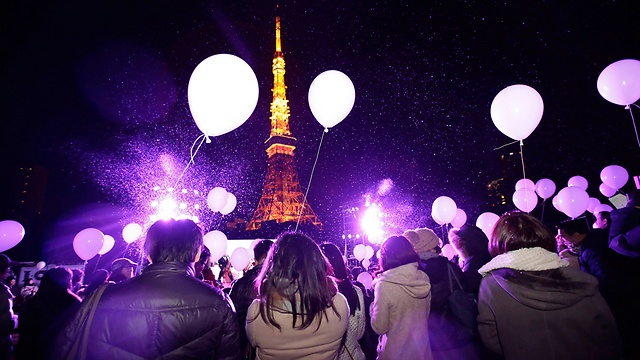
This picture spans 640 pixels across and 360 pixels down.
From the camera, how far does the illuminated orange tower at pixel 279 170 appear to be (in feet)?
105

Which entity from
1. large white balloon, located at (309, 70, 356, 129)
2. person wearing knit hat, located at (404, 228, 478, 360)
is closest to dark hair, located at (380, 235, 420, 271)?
person wearing knit hat, located at (404, 228, 478, 360)

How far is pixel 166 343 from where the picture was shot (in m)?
1.50

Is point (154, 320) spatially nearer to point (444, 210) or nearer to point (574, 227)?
point (574, 227)

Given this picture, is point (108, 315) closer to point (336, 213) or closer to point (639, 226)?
point (639, 226)

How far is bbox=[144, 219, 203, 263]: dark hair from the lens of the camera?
1.67 metres

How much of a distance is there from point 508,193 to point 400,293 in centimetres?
4128

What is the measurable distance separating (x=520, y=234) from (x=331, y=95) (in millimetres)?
3568

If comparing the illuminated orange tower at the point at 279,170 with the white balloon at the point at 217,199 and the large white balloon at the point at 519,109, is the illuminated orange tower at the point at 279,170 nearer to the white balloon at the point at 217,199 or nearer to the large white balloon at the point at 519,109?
the white balloon at the point at 217,199

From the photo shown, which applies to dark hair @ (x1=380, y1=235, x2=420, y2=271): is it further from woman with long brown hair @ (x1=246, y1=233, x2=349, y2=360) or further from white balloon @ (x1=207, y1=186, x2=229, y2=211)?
white balloon @ (x1=207, y1=186, x2=229, y2=211)

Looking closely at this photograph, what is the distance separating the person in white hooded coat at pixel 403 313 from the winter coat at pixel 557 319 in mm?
643

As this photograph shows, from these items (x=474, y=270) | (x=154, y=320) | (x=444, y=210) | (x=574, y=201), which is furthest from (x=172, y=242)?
(x=574, y=201)

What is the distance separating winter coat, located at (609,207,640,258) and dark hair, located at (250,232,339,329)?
2.96 meters

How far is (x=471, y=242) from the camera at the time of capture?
2.84 metres

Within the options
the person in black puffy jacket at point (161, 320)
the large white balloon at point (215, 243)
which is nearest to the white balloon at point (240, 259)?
the large white balloon at point (215, 243)
